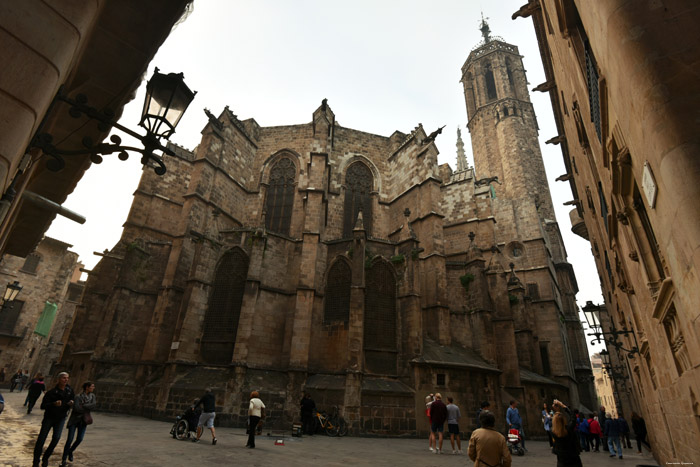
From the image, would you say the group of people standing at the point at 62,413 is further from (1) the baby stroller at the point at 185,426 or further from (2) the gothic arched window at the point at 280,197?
(2) the gothic arched window at the point at 280,197

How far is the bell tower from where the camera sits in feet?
95.0

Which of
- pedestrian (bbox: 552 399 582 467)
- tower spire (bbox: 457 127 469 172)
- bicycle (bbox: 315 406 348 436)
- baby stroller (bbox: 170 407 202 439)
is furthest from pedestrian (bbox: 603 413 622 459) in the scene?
tower spire (bbox: 457 127 469 172)

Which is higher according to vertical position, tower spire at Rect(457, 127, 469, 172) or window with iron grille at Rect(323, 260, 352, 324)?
tower spire at Rect(457, 127, 469, 172)

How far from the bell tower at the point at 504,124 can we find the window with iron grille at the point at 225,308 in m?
20.6

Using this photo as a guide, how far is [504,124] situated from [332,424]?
29.9m

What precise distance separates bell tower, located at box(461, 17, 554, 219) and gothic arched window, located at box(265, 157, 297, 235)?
55.2 ft

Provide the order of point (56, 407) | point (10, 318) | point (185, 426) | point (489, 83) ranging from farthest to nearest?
point (489, 83)
point (10, 318)
point (185, 426)
point (56, 407)

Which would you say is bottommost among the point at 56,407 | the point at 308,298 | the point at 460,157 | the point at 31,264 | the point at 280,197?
the point at 56,407

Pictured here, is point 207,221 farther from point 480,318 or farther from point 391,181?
point 480,318

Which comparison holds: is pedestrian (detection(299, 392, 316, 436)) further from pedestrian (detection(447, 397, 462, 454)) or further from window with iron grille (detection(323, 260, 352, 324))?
pedestrian (detection(447, 397, 462, 454))

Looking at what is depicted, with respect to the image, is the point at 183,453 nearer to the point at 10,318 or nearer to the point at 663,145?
the point at 663,145

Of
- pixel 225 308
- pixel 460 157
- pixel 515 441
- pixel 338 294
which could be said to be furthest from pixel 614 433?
pixel 460 157

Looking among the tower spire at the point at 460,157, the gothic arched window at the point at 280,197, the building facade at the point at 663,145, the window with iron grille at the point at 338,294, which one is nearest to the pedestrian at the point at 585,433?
the window with iron grille at the point at 338,294

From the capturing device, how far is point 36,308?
26.2 meters
